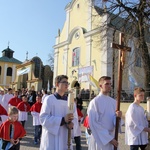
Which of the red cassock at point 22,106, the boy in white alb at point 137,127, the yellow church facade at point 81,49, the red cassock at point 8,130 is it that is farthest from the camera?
the yellow church facade at point 81,49

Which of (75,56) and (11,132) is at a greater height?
(75,56)

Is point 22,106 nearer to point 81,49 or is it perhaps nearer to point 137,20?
point 137,20

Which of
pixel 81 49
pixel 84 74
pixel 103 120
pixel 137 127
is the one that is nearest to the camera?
pixel 103 120

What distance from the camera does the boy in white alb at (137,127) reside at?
211 inches

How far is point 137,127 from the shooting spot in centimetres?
538

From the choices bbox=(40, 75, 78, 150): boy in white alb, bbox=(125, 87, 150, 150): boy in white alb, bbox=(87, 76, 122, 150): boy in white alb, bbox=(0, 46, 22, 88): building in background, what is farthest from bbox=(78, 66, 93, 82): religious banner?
bbox=(0, 46, 22, 88): building in background

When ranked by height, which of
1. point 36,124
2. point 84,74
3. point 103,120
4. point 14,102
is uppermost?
point 84,74

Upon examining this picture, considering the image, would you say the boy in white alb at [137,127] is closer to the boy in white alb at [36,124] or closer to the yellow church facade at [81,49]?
the boy in white alb at [36,124]

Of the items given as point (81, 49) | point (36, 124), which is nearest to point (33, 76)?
point (81, 49)

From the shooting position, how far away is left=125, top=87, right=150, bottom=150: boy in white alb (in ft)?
17.6

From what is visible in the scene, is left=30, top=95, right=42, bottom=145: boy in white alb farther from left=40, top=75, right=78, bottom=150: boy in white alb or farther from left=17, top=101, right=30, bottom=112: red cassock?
left=40, top=75, right=78, bottom=150: boy in white alb

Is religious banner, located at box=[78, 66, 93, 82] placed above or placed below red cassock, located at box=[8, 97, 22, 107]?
above

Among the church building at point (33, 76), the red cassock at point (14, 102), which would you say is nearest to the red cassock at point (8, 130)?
the red cassock at point (14, 102)

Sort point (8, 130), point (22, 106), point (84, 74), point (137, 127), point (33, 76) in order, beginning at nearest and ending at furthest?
point (8, 130) → point (137, 127) → point (22, 106) → point (84, 74) → point (33, 76)
